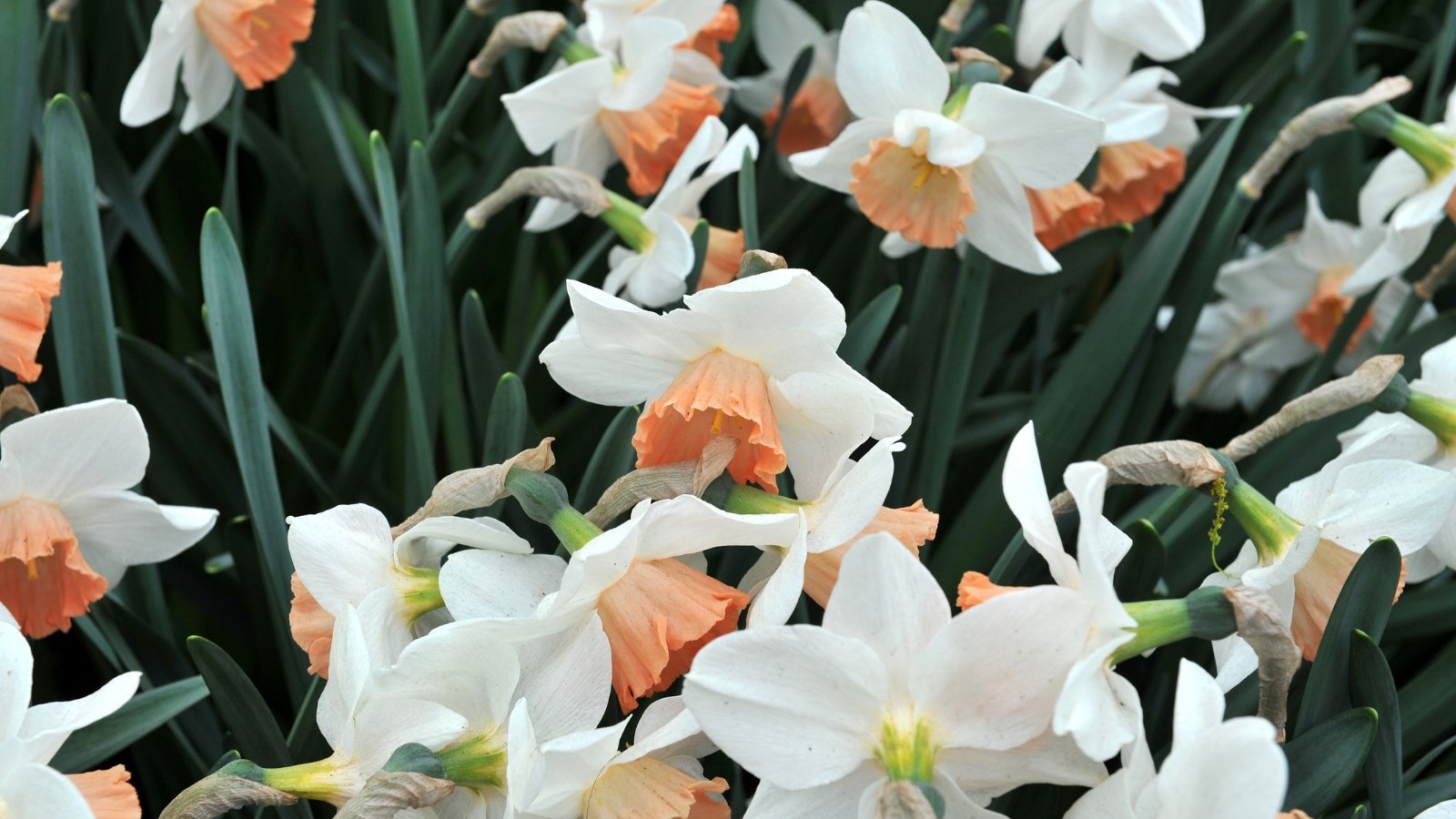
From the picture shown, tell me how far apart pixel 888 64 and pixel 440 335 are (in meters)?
0.51

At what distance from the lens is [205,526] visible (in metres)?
1.04

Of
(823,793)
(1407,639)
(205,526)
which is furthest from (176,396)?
(1407,639)

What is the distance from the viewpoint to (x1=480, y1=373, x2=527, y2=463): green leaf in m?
1.04

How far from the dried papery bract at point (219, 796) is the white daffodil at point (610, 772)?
0.15 metres

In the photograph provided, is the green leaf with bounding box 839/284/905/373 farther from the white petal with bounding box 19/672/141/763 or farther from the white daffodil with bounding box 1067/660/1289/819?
the white petal with bounding box 19/672/141/763

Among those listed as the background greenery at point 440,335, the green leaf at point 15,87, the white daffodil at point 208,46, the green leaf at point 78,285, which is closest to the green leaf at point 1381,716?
the background greenery at point 440,335

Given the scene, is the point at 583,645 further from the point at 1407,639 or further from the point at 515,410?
the point at 1407,639

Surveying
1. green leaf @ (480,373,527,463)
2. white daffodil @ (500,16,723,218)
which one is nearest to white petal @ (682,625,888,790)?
green leaf @ (480,373,527,463)

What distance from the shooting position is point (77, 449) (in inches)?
37.2

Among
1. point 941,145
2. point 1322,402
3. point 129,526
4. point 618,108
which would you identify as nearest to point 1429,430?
point 1322,402

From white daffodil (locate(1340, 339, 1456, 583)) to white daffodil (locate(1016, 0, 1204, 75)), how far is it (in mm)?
445

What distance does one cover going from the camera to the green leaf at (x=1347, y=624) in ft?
2.61

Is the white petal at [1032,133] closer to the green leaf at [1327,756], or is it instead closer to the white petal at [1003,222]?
the white petal at [1003,222]

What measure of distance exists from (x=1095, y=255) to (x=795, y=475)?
2.25ft
